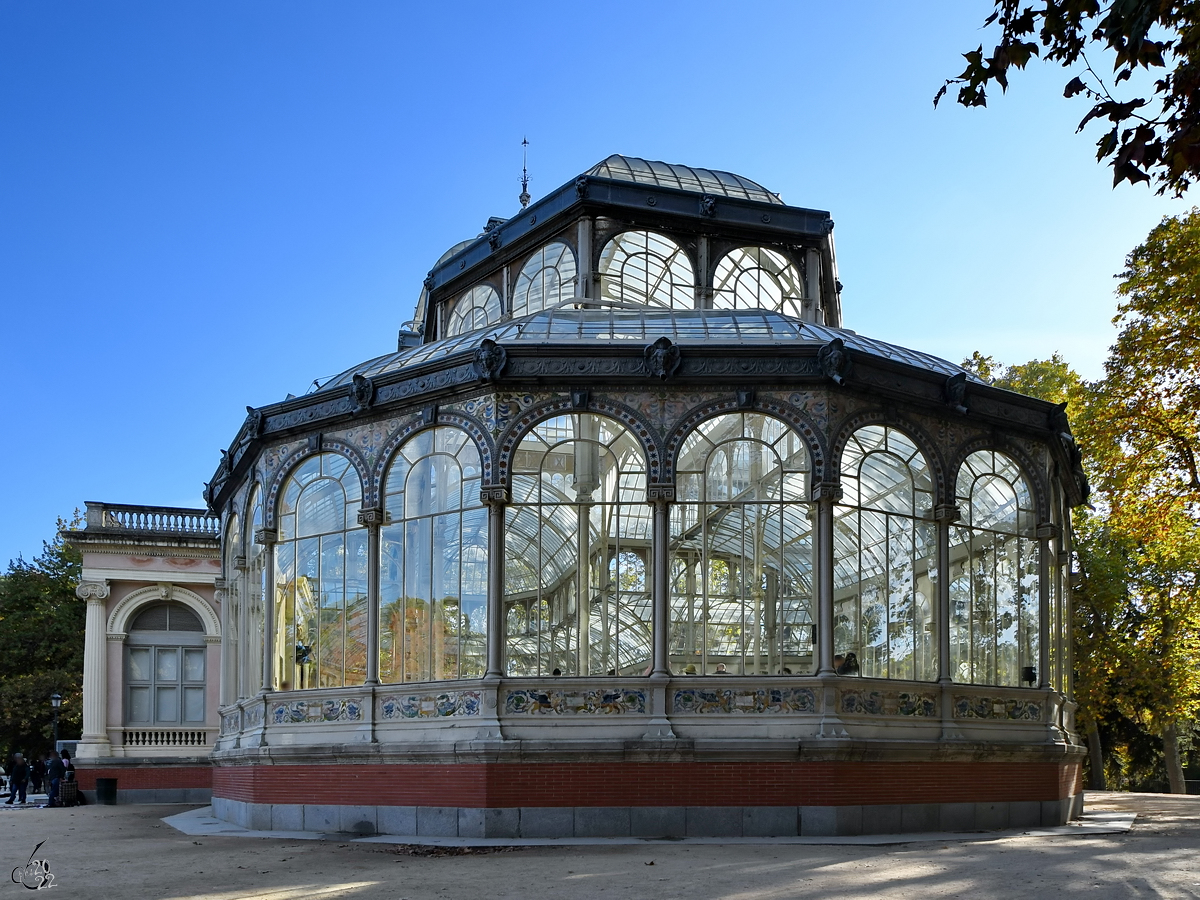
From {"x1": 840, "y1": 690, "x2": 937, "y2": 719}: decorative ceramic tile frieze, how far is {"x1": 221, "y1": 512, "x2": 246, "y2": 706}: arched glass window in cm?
1213

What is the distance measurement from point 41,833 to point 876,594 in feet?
47.4

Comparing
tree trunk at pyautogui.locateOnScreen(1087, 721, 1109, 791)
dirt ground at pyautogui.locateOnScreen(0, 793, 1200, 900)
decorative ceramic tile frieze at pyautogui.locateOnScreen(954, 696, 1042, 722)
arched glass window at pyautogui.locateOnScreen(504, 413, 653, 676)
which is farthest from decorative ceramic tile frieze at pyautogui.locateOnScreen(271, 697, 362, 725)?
tree trunk at pyautogui.locateOnScreen(1087, 721, 1109, 791)

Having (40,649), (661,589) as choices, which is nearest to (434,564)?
(661,589)

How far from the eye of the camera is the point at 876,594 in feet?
66.5

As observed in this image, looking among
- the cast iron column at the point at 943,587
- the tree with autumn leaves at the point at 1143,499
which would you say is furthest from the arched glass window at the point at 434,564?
the tree with autumn leaves at the point at 1143,499

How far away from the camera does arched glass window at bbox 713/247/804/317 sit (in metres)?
26.9

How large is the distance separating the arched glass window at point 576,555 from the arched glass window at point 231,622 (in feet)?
26.5

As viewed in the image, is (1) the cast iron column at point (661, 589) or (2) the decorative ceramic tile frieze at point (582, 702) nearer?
(2) the decorative ceramic tile frieze at point (582, 702)

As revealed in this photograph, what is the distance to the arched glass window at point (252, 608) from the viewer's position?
77.4 feet

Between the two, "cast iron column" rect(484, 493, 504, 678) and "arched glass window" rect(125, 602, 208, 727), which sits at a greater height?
"cast iron column" rect(484, 493, 504, 678)

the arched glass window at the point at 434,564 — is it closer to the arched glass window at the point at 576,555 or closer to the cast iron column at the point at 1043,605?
the arched glass window at the point at 576,555

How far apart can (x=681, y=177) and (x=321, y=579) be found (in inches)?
486

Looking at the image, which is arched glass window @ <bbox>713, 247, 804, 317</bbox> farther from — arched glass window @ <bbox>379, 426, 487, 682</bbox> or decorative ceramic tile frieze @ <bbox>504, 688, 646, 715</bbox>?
decorative ceramic tile frieze @ <bbox>504, 688, 646, 715</bbox>

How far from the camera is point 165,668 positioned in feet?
125
